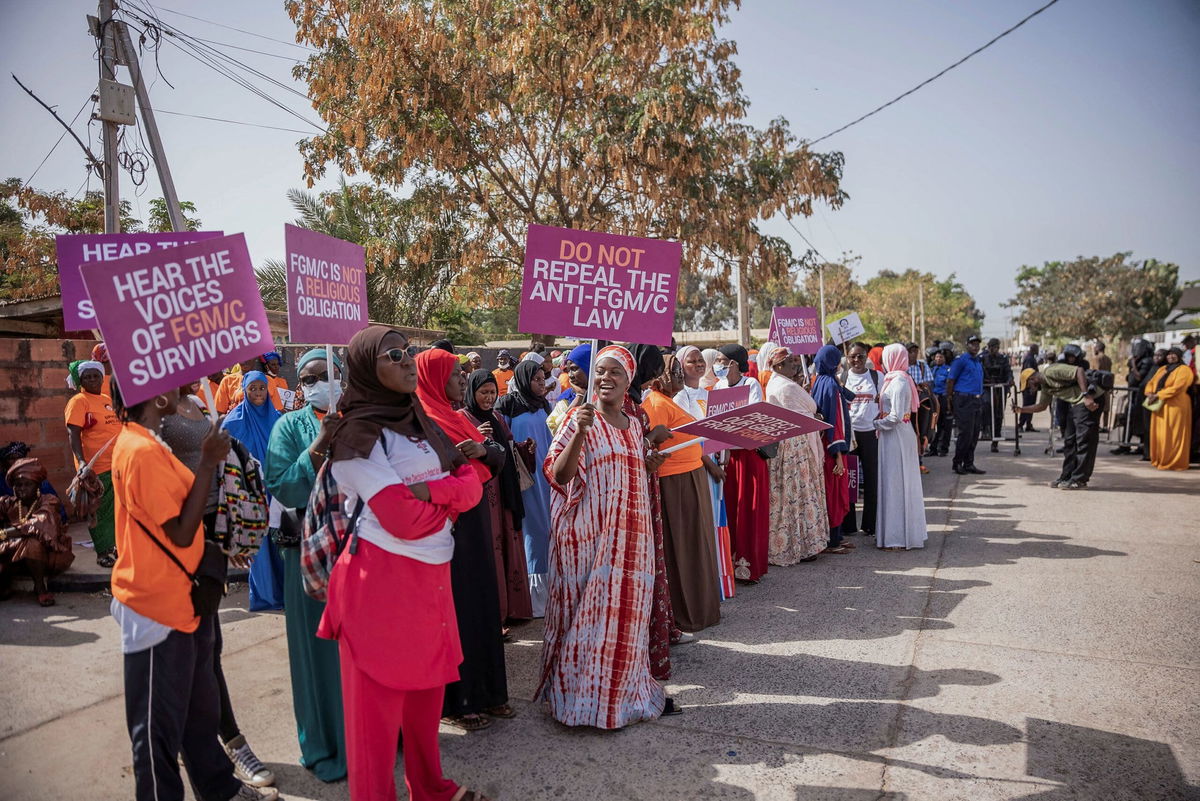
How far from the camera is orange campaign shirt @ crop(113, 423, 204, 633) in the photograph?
261cm

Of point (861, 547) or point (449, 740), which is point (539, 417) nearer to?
point (449, 740)

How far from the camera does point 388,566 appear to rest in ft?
8.66

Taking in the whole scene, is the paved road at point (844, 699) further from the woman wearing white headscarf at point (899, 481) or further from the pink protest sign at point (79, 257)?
the pink protest sign at point (79, 257)

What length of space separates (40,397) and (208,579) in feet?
23.3

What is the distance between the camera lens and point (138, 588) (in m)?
2.64

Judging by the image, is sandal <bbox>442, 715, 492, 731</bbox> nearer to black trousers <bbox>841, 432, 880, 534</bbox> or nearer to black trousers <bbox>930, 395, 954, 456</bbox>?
black trousers <bbox>841, 432, 880, 534</bbox>

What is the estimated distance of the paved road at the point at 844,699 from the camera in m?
3.26

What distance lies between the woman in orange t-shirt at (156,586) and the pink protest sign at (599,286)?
1.87m

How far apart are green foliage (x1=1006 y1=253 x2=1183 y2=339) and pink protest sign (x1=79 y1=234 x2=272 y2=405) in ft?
173

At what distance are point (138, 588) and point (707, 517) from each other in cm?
340

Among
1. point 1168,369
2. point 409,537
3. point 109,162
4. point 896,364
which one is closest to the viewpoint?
point 409,537

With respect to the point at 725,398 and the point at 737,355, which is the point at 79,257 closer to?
the point at 725,398

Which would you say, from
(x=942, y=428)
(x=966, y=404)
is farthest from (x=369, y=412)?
(x=942, y=428)

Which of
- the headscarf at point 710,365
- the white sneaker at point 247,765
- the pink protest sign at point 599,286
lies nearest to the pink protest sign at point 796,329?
the headscarf at point 710,365
